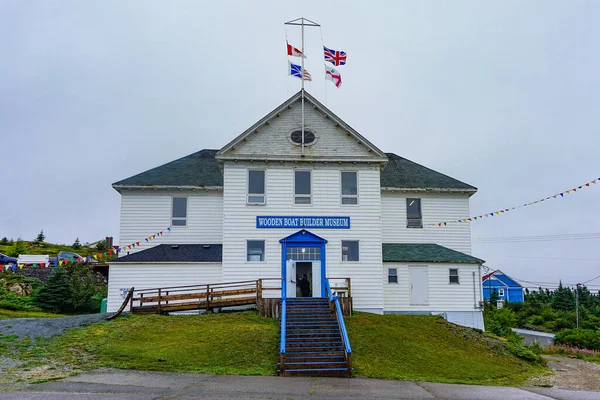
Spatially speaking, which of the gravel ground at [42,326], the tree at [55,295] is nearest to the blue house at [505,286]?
the tree at [55,295]

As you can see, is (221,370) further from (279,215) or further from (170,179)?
(170,179)

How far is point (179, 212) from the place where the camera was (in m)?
28.1

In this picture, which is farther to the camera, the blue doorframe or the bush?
the bush

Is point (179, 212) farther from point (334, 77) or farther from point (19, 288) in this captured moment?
→ point (19, 288)

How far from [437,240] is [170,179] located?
15270 mm

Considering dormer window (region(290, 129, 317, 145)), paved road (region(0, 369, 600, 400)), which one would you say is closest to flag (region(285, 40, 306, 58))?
dormer window (region(290, 129, 317, 145))

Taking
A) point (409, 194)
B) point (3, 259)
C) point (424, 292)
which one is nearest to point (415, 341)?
point (424, 292)

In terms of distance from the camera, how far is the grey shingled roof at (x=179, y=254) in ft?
82.0

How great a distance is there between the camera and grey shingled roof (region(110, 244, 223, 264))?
25000mm

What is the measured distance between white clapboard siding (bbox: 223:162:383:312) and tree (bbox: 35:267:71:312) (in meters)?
14.6

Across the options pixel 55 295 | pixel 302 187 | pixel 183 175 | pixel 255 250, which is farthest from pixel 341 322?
pixel 55 295

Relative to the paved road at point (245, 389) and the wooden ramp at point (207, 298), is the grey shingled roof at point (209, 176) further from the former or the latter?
the paved road at point (245, 389)

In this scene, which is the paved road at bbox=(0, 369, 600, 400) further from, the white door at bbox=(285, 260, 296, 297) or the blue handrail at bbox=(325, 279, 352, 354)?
the white door at bbox=(285, 260, 296, 297)

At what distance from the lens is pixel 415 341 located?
63.1ft
